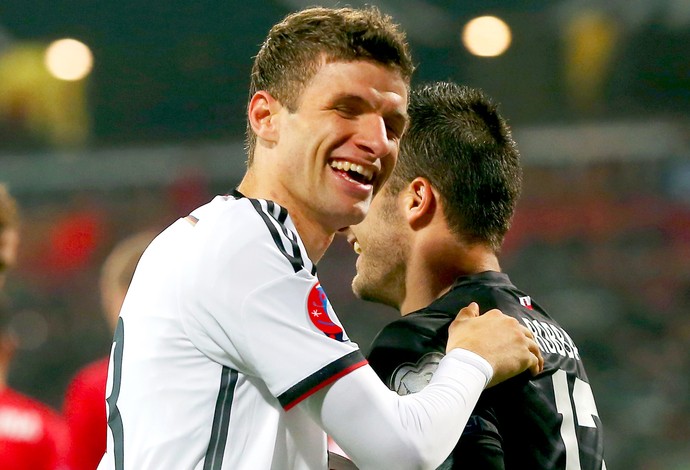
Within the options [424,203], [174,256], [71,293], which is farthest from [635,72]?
[174,256]

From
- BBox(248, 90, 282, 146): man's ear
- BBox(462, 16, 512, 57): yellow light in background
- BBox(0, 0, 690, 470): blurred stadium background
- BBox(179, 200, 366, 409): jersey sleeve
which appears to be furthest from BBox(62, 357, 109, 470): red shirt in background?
BBox(462, 16, 512, 57): yellow light in background

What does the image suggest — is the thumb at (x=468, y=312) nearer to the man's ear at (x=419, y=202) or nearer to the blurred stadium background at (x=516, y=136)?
the man's ear at (x=419, y=202)

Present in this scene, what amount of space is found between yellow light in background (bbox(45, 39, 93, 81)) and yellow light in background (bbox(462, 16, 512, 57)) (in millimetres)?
3413

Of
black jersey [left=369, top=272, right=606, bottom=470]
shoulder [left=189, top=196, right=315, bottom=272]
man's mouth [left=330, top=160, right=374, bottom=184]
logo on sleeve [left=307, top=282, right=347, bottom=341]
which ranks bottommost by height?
black jersey [left=369, top=272, right=606, bottom=470]

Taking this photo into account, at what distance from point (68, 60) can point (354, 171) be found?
25.7 feet

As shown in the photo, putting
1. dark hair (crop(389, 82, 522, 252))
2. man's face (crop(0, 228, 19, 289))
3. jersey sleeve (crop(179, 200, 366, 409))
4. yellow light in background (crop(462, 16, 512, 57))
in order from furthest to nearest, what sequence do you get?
1. yellow light in background (crop(462, 16, 512, 57))
2. man's face (crop(0, 228, 19, 289))
3. dark hair (crop(389, 82, 522, 252))
4. jersey sleeve (crop(179, 200, 366, 409))

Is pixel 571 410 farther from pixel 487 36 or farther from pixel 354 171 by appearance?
pixel 487 36

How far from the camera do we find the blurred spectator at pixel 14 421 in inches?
130

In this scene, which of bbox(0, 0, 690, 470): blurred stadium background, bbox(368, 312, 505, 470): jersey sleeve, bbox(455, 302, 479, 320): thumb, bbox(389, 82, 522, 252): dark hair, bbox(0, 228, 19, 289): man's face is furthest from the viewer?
bbox(0, 0, 690, 470): blurred stadium background

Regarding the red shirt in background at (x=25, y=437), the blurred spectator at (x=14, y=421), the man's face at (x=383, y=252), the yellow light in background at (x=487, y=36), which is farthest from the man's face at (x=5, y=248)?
the yellow light in background at (x=487, y=36)

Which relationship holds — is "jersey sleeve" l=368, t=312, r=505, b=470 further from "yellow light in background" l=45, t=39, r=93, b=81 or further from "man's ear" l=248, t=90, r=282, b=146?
"yellow light in background" l=45, t=39, r=93, b=81

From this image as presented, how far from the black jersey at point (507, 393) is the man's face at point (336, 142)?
27cm

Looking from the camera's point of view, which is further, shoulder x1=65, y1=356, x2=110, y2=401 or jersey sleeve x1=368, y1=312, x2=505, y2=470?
shoulder x1=65, y1=356, x2=110, y2=401

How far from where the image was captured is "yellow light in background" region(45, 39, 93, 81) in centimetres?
903
